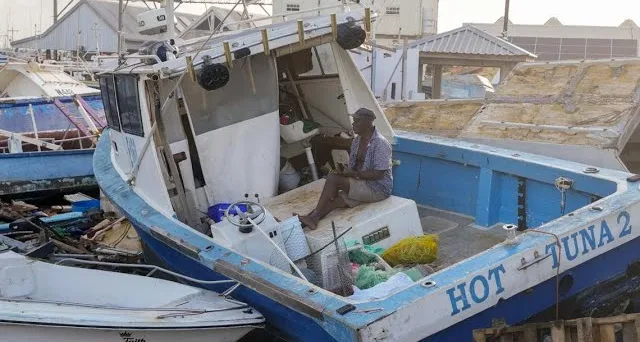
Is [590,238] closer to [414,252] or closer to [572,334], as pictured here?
[572,334]

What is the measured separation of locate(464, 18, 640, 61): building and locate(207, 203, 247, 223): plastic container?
81.4ft

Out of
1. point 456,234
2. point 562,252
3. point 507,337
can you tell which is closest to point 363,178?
point 456,234

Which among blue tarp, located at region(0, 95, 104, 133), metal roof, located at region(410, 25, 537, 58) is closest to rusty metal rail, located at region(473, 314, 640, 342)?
blue tarp, located at region(0, 95, 104, 133)

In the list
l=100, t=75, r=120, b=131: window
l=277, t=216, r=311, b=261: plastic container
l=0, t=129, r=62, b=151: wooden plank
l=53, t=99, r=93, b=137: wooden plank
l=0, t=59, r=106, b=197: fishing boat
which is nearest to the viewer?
l=277, t=216, r=311, b=261: plastic container

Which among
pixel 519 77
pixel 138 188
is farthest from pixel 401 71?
pixel 138 188

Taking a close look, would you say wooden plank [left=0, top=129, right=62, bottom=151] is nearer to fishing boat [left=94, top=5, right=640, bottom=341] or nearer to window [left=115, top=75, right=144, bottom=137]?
fishing boat [left=94, top=5, right=640, bottom=341]

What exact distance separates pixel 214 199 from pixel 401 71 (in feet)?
38.1

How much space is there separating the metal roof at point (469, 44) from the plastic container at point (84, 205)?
10.4m

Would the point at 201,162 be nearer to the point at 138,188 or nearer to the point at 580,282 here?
the point at 138,188

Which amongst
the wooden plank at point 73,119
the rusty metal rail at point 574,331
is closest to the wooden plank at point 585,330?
the rusty metal rail at point 574,331

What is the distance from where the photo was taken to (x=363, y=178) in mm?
5469

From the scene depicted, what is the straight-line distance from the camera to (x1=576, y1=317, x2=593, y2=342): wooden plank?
353 cm

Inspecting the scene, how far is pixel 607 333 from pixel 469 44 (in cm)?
1406

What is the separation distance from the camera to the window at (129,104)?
549 centimetres
